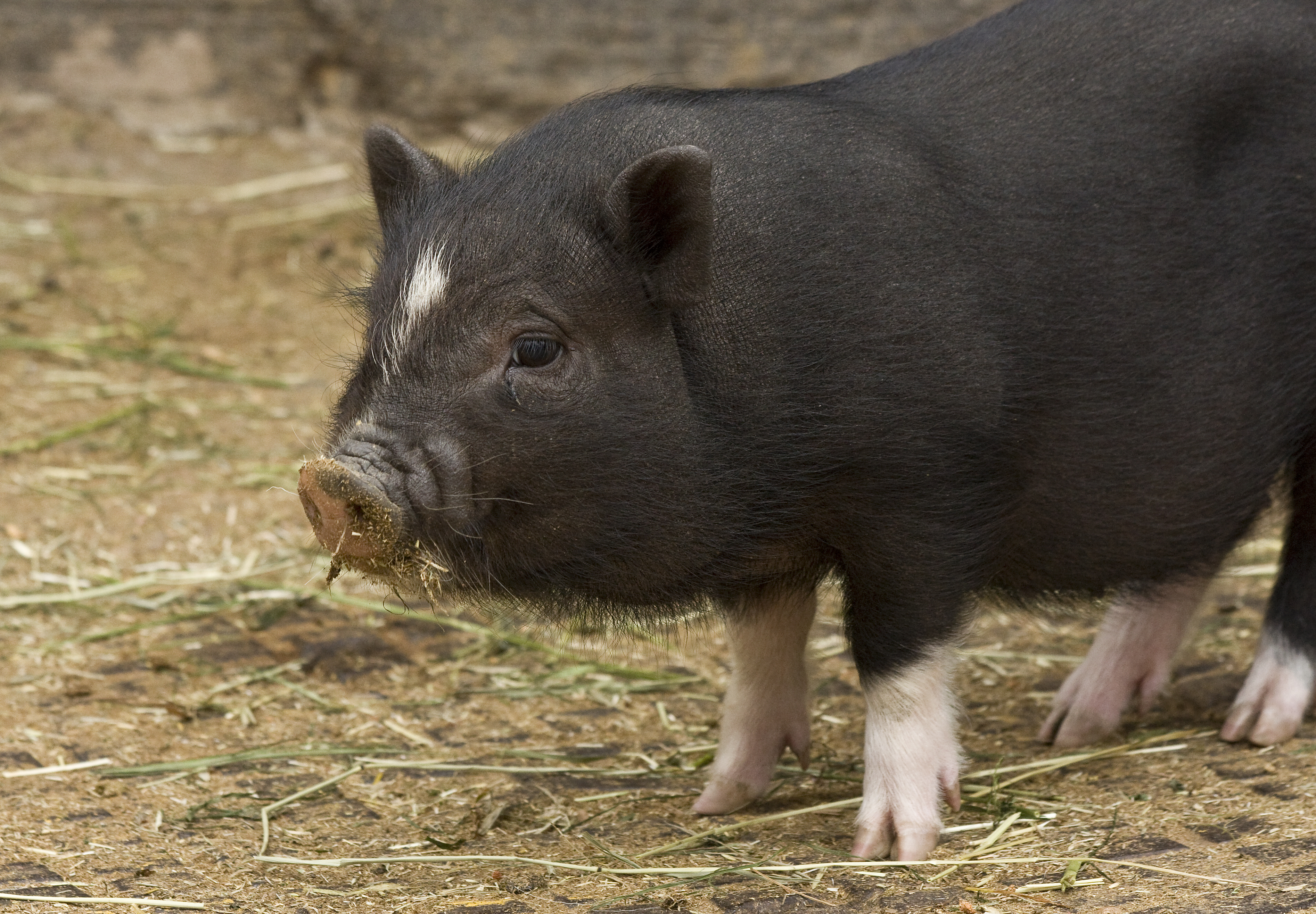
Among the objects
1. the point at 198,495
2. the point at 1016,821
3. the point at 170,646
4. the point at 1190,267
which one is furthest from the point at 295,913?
the point at 198,495

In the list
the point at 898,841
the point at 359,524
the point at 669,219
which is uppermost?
the point at 669,219

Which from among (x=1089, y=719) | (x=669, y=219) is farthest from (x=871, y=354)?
(x=1089, y=719)

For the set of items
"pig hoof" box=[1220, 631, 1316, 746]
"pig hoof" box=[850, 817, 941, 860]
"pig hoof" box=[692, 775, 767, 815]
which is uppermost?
"pig hoof" box=[1220, 631, 1316, 746]

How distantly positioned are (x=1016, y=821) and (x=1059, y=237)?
4.15ft

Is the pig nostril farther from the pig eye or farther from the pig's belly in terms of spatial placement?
the pig's belly

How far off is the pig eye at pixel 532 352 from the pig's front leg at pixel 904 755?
3.30 feet

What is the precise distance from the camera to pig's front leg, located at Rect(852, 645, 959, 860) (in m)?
3.31

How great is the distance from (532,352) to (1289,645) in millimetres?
2189

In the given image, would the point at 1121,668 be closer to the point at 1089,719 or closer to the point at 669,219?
the point at 1089,719

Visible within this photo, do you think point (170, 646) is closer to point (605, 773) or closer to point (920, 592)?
point (605, 773)

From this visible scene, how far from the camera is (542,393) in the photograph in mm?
2992

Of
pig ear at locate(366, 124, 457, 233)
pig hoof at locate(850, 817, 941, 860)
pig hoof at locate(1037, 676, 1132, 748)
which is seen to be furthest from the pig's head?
pig hoof at locate(1037, 676, 1132, 748)

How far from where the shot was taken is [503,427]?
297cm

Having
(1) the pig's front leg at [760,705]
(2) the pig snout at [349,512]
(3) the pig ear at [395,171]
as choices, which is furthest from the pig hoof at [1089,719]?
(3) the pig ear at [395,171]
